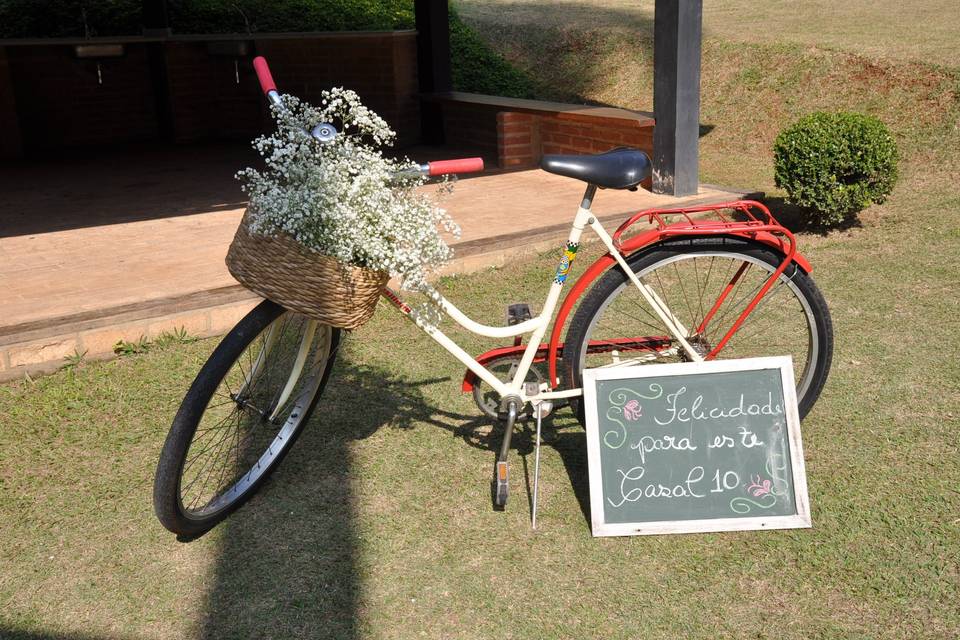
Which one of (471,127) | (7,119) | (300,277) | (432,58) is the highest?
(300,277)

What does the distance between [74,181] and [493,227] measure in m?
4.41

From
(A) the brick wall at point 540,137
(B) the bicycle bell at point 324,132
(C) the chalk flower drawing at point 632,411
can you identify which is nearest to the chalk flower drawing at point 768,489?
(C) the chalk flower drawing at point 632,411

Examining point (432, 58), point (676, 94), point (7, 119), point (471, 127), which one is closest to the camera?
point (676, 94)

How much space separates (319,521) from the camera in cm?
309

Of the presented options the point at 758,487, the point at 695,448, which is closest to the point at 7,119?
the point at 695,448

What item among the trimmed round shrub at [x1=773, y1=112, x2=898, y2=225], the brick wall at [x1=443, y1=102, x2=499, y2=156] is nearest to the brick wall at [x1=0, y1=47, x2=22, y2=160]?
the brick wall at [x1=443, y1=102, x2=499, y2=156]

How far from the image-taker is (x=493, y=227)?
6148mm

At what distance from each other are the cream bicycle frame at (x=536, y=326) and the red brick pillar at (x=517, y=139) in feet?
17.6

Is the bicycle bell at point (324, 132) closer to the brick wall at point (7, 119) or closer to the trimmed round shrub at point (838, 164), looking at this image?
the trimmed round shrub at point (838, 164)

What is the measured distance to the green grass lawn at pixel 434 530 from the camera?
103 inches

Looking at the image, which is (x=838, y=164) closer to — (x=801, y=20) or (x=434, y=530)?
(x=434, y=530)

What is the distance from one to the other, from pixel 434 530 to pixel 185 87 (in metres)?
9.26

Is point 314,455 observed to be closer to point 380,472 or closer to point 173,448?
point 380,472

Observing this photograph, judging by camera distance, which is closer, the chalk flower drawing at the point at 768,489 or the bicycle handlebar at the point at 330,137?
the bicycle handlebar at the point at 330,137
